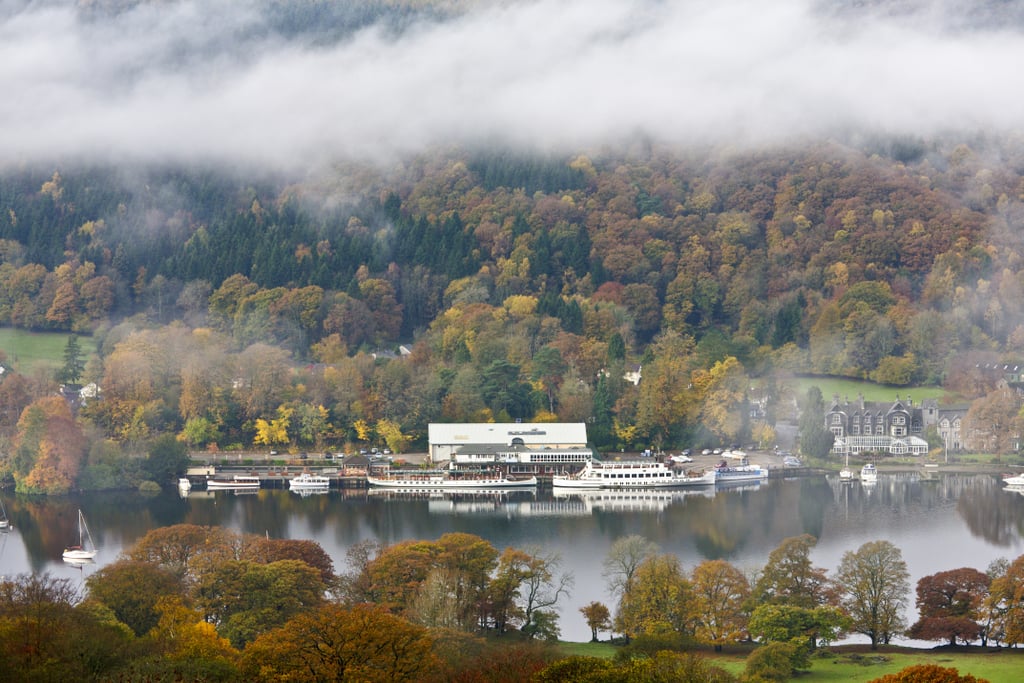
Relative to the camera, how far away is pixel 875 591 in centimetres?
2003

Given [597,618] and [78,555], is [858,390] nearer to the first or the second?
[78,555]

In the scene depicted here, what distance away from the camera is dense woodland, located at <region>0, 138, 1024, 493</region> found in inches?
1529

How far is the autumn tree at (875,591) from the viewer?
19703mm

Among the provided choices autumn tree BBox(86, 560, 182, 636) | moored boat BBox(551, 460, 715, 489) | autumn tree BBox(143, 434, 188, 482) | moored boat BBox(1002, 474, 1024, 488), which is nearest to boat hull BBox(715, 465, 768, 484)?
moored boat BBox(551, 460, 715, 489)

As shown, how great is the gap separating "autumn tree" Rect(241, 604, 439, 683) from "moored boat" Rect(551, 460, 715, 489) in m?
19.3

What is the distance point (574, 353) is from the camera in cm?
4231

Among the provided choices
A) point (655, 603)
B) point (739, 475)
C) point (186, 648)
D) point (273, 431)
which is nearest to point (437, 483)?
point (273, 431)

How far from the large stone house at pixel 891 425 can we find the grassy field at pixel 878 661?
19.3m

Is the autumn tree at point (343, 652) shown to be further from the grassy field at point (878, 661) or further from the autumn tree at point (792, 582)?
the autumn tree at point (792, 582)

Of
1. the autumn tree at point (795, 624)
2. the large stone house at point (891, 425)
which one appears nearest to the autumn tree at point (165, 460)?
the large stone house at point (891, 425)

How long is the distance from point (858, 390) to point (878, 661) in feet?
77.6

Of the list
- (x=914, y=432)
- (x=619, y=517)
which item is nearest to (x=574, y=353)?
(x=914, y=432)

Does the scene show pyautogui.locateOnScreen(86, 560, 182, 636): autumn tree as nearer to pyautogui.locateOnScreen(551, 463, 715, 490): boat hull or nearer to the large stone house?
pyautogui.locateOnScreen(551, 463, 715, 490): boat hull

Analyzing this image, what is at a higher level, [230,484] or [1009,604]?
[230,484]
